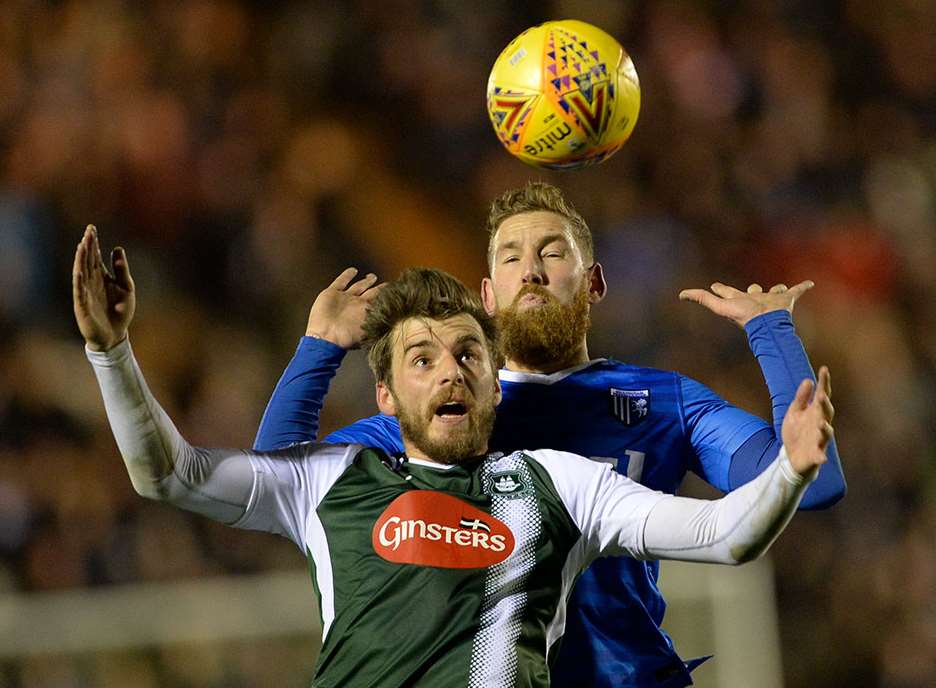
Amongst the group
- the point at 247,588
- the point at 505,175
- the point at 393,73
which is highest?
the point at 393,73

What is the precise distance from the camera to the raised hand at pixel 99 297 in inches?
123

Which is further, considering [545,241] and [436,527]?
[545,241]

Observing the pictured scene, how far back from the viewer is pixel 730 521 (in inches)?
121

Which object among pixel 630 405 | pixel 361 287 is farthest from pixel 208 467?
pixel 630 405

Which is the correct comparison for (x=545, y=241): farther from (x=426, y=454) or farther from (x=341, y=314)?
(x=426, y=454)

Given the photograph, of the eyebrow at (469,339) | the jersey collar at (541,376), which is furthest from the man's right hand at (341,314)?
the eyebrow at (469,339)

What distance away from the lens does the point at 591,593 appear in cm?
374

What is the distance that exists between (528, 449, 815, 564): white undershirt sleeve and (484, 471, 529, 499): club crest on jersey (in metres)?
0.08

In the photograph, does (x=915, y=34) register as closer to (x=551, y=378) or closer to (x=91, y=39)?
(x=91, y=39)

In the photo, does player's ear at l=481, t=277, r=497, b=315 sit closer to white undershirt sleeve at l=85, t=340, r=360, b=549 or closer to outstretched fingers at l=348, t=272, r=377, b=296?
outstretched fingers at l=348, t=272, r=377, b=296

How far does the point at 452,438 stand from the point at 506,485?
174 mm

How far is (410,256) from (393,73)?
1.36 meters

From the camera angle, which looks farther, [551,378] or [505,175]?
[505,175]

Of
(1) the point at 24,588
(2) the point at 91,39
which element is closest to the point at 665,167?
(2) the point at 91,39
